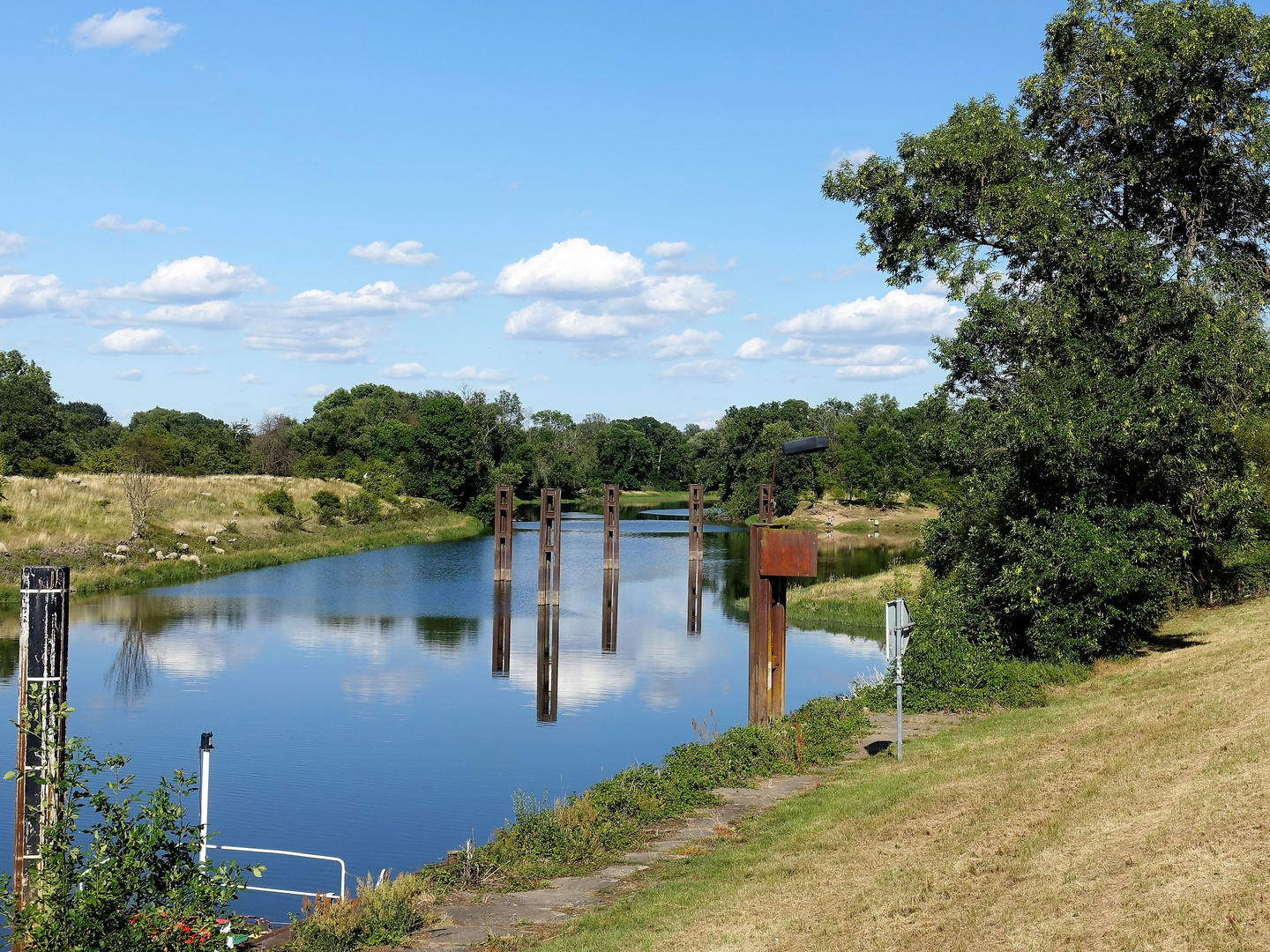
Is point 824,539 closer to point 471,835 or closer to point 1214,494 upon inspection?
point 1214,494

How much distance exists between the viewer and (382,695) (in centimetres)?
2736

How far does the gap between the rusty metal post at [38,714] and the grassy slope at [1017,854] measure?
443 cm

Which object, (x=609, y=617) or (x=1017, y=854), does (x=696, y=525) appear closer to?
(x=609, y=617)

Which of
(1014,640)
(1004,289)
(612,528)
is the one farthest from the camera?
(612,528)

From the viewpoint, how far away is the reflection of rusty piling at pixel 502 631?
105 feet

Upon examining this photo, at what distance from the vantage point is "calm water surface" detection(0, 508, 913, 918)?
18.1m

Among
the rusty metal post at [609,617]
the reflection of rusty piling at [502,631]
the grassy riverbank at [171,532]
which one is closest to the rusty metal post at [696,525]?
the rusty metal post at [609,617]

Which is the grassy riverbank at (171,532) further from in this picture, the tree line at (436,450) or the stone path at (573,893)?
the stone path at (573,893)

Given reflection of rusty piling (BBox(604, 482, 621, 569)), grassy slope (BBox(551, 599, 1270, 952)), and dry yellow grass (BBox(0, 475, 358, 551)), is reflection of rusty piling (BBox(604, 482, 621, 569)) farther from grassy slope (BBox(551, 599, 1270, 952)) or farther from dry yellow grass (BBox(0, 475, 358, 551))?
grassy slope (BBox(551, 599, 1270, 952))

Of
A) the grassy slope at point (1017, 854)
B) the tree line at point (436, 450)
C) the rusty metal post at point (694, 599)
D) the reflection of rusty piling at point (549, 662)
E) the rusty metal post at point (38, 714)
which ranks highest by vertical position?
the tree line at point (436, 450)

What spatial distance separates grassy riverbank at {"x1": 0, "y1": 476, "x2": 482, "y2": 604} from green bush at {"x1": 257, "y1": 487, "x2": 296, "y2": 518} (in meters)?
0.49

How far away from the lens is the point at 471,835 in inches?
659

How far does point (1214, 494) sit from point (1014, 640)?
5.25m

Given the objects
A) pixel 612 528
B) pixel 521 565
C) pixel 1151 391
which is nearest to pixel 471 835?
pixel 1151 391
